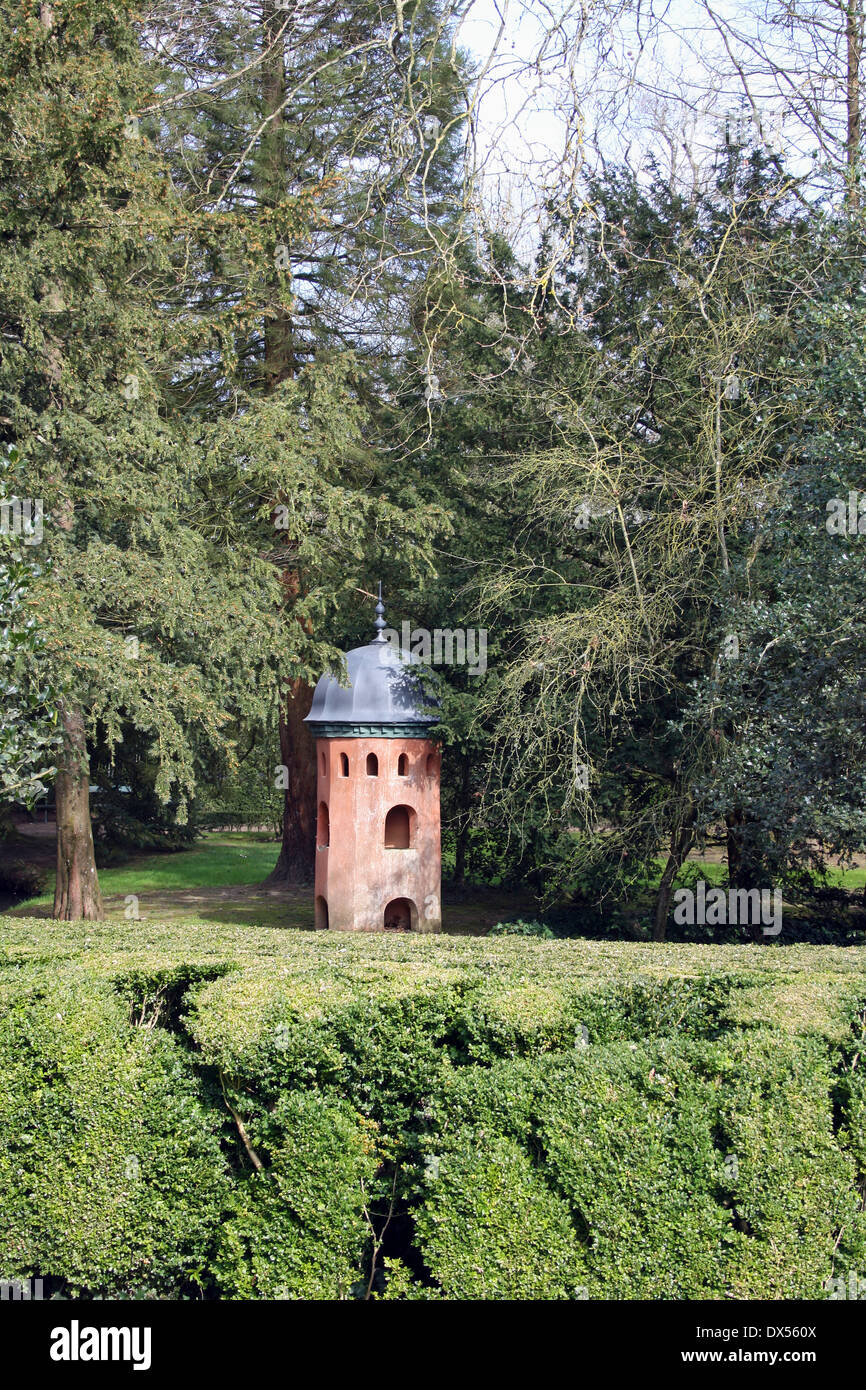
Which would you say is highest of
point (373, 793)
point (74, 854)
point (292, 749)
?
point (292, 749)

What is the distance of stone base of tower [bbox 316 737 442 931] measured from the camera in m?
12.2

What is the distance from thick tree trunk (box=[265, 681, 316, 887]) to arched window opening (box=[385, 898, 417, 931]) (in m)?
3.98

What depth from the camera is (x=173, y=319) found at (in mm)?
13695

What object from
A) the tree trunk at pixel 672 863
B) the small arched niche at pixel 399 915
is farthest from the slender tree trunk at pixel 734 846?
the small arched niche at pixel 399 915

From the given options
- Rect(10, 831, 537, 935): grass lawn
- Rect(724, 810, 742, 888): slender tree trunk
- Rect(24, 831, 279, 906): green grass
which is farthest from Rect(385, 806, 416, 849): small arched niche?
Rect(24, 831, 279, 906): green grass

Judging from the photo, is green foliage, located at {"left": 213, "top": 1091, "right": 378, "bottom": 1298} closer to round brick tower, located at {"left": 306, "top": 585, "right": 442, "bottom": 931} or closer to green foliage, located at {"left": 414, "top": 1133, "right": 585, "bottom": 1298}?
green foliage, located at {"left": 414, "top": 1133, "right": 585, "bottom": 1298}

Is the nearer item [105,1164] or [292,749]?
[105,1164]

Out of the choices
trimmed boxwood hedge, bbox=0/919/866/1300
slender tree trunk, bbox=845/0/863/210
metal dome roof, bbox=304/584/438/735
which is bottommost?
trimmed boxwood hedge, bbox=0/919/866/1300

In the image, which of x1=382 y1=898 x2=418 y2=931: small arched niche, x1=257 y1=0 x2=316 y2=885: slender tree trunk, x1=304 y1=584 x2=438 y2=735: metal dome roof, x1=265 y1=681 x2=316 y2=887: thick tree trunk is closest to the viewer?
x1=304 y1=584 x2=438 y2=735: metal dome roof

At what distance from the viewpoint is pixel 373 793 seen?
12258 mm

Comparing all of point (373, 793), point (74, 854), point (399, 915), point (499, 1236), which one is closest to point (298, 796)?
point (399, 915)

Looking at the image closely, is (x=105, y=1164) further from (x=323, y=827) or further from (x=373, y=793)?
(x=323, y=827)

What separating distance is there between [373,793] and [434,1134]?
24.2 feet
